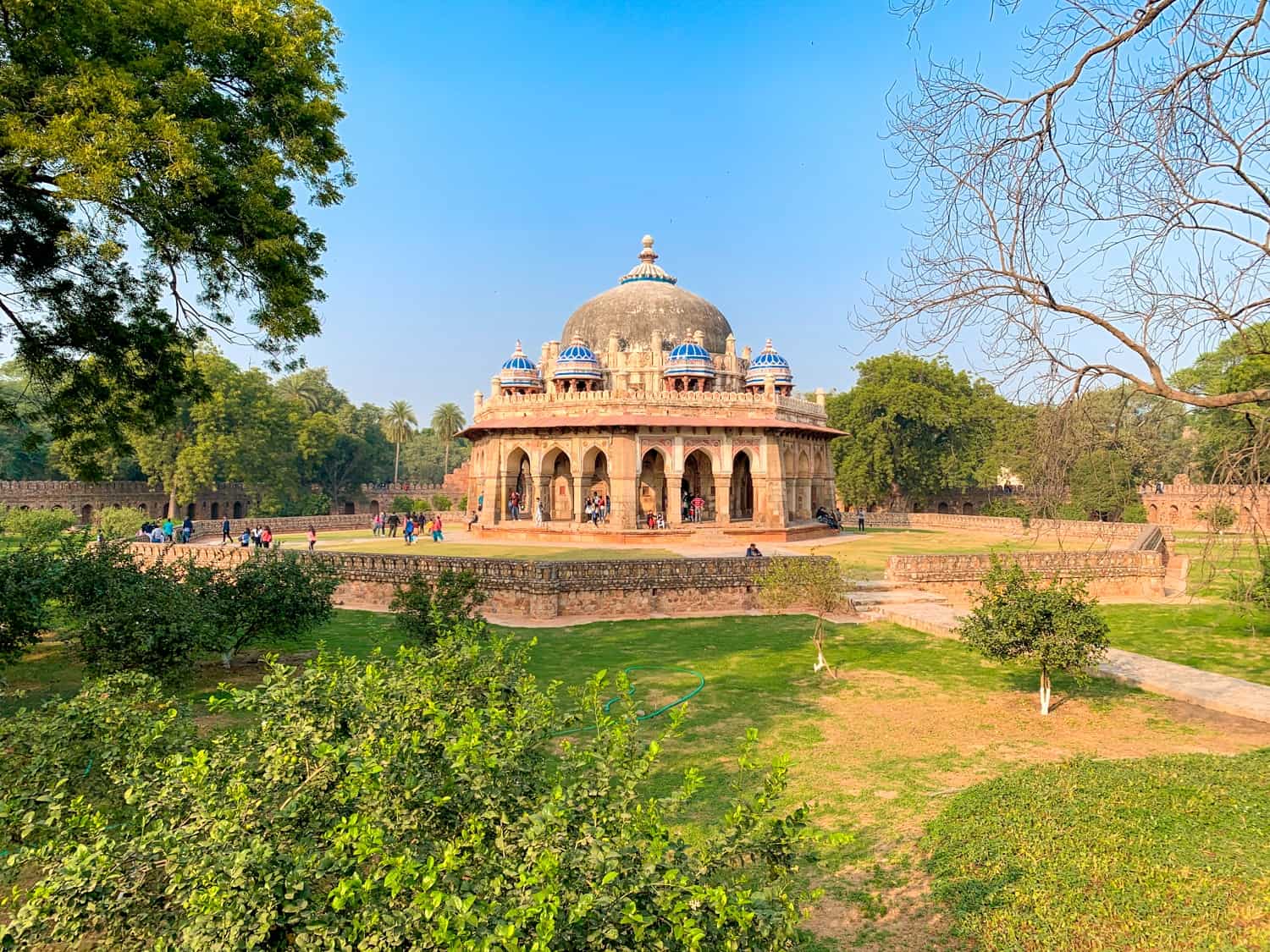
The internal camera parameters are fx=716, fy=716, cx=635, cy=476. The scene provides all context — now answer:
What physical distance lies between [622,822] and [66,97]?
8.63 m

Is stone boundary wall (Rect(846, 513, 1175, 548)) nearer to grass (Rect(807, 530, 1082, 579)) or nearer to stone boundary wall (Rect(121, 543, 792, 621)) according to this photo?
grass (Rect(807, 530, 1082, 579))

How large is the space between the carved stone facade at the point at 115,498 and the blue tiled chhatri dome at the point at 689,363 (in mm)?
29301

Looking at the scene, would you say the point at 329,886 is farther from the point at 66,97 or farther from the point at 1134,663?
the point at 1134,663

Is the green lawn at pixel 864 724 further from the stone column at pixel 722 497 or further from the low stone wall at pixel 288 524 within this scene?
the low stone wall at pixel 288 524

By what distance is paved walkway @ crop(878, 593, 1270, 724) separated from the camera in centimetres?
942

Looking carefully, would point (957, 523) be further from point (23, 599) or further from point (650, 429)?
point (23, 599)

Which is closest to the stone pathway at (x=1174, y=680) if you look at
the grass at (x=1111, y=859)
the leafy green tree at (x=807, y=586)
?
the leafy green tree at (x=807, y=586)

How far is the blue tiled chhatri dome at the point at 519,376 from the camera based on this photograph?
37031 millimetres

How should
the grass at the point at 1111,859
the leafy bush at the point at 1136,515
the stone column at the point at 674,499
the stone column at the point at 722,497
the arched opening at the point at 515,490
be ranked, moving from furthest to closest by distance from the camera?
1. the leafy bush at the point at 1136,515
2. the arched opening at the point at 515,490
3. the stone column at the point at 722,497
4. the stone column at the point at 674,499
5. the grass at the point at 1111,859

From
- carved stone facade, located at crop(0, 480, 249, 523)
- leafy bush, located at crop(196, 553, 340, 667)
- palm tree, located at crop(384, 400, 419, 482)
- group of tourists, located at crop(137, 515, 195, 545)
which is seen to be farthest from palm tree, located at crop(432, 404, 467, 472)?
leafy bush, located at crop(196, 553, 340, 667)

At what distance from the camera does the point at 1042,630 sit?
964 centimetres

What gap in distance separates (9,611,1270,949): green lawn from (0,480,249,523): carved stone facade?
35.9 metres

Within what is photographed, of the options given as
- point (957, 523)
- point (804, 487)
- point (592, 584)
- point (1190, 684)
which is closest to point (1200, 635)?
point (1190, 684)

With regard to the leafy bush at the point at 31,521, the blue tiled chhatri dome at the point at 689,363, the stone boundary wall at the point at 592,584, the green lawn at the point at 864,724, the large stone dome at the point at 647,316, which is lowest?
the green lawn at the point at 864,724
